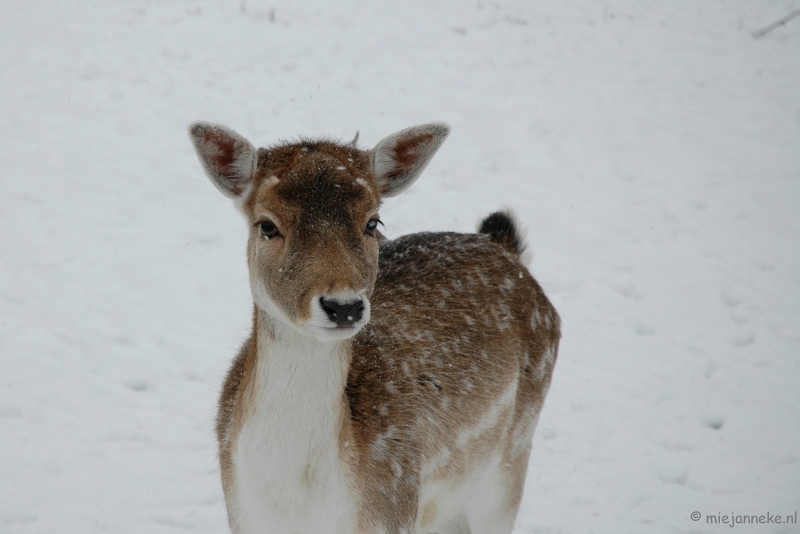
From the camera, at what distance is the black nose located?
3.08m

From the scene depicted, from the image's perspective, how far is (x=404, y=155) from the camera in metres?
4.12

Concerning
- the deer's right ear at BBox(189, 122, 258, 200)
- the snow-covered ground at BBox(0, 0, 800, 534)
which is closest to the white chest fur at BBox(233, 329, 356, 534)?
the deer's right ear at BBox(189, 122, 258, 200)

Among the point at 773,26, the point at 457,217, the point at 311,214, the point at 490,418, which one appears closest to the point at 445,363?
the point at 490,418

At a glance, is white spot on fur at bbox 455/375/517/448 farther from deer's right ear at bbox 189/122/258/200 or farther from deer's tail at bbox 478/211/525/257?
deer's right ear at bbox 189/122/258/200

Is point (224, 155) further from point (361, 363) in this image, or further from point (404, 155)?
point (361, 363)

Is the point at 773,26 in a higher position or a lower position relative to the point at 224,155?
lower

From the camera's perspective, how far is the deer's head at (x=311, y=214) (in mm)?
3162

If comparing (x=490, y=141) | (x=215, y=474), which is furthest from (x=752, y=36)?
(x=215, y=474)

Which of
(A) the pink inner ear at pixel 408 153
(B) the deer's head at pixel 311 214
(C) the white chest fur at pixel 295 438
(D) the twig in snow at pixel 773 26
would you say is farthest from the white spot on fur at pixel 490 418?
(D) the twig in snow at pixel 773 26

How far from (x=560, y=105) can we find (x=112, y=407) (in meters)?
7.95

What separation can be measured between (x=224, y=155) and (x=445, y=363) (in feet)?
Result: 5.39

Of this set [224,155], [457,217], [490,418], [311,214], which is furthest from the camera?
[457,217]

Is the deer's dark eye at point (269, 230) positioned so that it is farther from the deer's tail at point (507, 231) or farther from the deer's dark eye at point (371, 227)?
the deer's tail at point (507, 231)

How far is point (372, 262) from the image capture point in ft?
11.6
